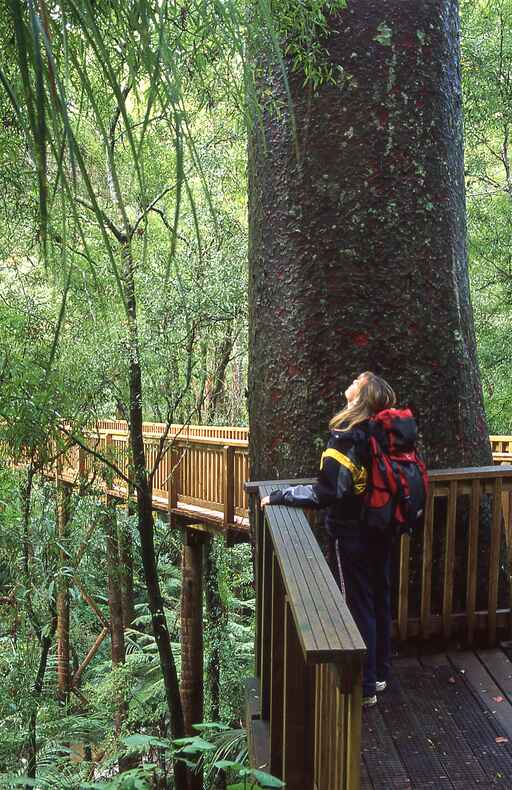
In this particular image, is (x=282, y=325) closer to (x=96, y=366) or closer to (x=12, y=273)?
(x=96, y=366)

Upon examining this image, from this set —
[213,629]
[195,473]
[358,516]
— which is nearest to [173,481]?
[195,473]

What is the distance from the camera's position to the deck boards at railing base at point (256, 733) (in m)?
2.50

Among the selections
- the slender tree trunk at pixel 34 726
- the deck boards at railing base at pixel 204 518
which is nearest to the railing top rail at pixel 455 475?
the deck boards at railing base at pixel 204 518

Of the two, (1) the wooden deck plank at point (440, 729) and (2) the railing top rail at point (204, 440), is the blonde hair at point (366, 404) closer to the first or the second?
(1) the wooden deck plank at point (440, 729)

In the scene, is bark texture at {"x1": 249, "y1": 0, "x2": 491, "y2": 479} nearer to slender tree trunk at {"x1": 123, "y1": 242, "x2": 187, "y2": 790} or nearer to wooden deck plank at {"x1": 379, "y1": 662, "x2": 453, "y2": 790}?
wooden deck plank at {"x1": 379, "y1": 662, "x2": 453, "y2": 790}

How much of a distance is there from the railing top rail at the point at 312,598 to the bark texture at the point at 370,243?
3.39 feet

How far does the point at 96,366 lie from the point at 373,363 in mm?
4446

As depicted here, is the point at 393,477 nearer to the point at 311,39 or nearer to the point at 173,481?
the point at 311,39

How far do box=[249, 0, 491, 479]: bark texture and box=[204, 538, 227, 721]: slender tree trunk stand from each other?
26.9 feet

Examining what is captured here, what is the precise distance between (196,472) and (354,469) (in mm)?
7459

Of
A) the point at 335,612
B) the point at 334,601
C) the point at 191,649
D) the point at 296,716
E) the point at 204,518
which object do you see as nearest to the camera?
the point at 335,612

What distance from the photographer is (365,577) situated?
9.00 feet

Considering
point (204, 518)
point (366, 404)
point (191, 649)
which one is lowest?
point (191, 649)

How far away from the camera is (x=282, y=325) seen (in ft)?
11.3
